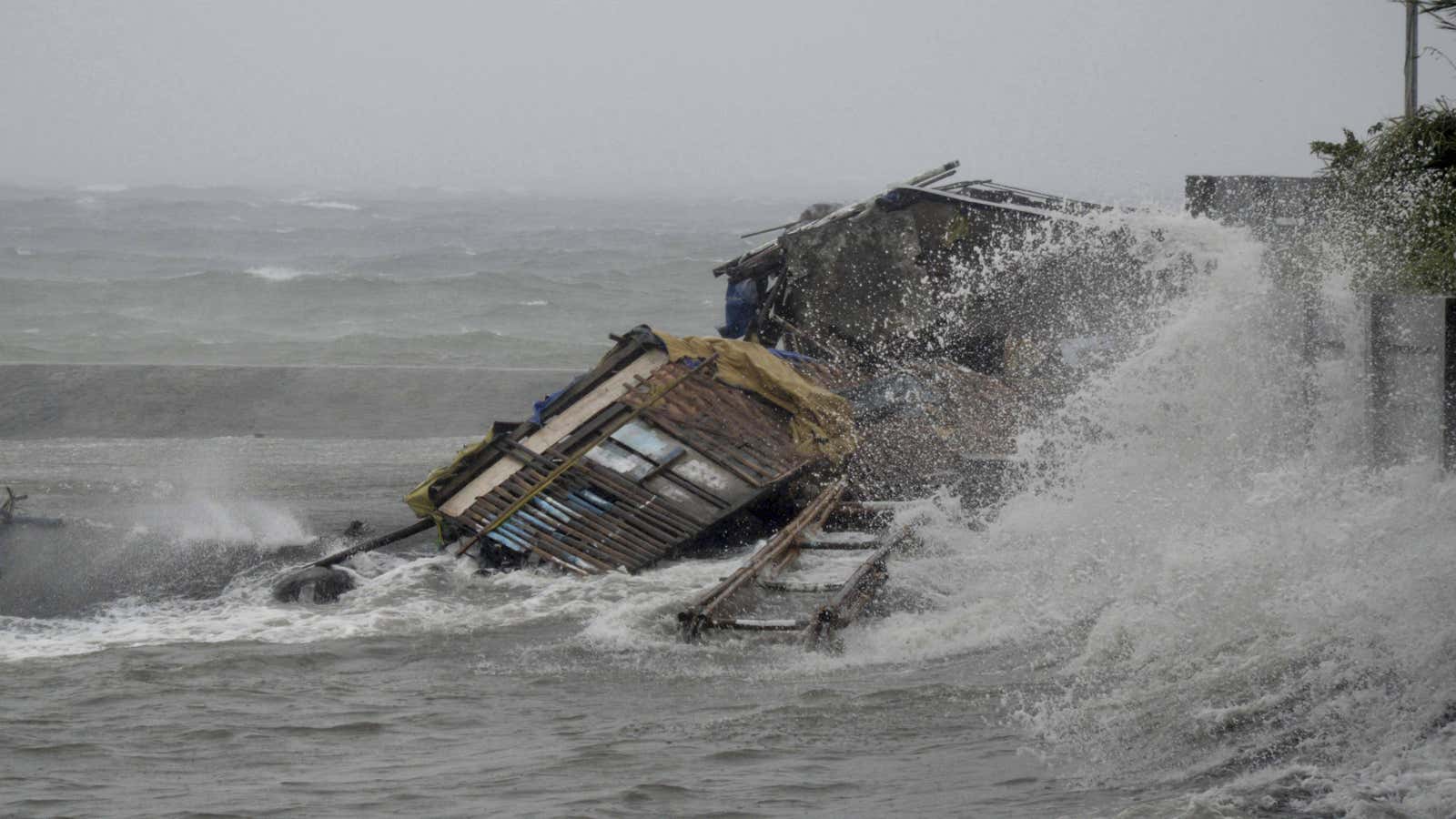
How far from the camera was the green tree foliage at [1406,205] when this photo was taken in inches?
372

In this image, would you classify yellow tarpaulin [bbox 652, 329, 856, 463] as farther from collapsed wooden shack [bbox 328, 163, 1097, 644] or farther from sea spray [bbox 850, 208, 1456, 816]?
sea spray [bbox 850, 208, 1456, 816]

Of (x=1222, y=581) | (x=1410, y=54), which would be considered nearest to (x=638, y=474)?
(x=1222, y=581)

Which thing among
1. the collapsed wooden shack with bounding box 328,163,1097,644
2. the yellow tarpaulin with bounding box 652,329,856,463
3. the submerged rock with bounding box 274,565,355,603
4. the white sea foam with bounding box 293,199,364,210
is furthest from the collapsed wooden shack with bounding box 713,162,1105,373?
the white sea foam with bounding box 293,199,364,210

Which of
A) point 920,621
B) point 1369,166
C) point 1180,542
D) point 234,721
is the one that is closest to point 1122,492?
point 1180,542

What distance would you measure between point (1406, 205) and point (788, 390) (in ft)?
16.0

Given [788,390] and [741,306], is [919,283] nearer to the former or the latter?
[741,306]

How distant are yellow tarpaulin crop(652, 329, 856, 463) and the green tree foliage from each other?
13.4 ft

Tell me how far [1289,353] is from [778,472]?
3.88 meters

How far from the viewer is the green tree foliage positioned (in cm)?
944

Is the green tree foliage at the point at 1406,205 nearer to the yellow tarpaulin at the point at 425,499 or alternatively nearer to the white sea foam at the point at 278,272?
the yellow tarpaulin at the point at 425,499

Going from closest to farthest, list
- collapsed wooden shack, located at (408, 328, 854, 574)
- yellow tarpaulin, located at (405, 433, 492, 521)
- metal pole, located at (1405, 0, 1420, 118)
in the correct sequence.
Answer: collapsed wooden shack, located at (408, 328, 854, 574) → metal pole, located at (1405, 0, 1420, 118) → yellow tarpaulin, located at (405, 433, 492, 521)

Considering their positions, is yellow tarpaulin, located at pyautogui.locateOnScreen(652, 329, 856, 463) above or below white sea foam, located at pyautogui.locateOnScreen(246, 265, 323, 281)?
below

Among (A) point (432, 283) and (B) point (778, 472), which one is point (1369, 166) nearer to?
(B) point (778, 472)

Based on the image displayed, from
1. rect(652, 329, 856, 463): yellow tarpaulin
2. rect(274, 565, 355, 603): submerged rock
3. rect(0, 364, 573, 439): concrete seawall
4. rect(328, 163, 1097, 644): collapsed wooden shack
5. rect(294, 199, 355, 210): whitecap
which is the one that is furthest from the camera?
rect(294, 199, 355, 210): whitecap
